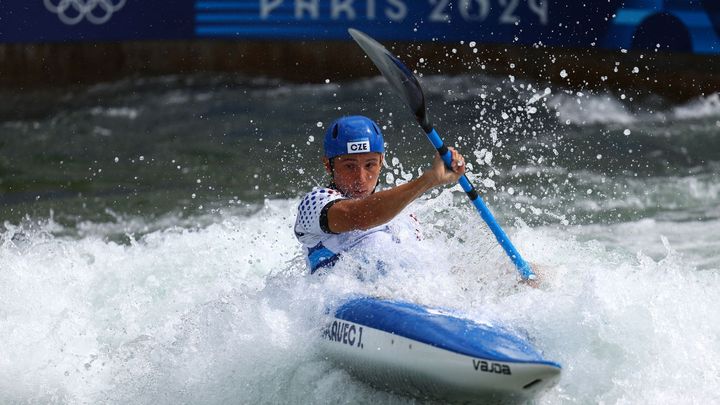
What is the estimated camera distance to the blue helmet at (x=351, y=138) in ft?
16.7

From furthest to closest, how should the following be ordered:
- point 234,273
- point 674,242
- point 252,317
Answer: point 674,242 → point 234,273 → point 252,317

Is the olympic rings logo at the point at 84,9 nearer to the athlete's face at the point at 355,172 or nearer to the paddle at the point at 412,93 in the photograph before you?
the paddle at the point at 412,93

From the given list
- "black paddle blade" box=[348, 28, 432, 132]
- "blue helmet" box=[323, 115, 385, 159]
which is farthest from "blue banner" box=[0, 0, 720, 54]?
"blue helmet" box=[323, 115, 385, 159]

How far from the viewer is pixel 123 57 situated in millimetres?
12000

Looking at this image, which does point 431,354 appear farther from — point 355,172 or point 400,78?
point 400,78

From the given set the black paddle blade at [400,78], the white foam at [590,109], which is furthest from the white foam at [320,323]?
the white foam at [590,109]

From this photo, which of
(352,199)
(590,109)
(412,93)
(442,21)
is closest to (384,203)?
(352,199)

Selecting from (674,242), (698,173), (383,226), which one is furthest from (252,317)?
(698,173)

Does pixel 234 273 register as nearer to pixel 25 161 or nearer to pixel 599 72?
pixel 25 161

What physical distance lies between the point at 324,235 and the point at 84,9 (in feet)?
23.0

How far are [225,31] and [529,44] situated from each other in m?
3.21

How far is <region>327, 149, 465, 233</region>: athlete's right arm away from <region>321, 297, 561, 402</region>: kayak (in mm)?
342

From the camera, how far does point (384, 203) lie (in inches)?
187

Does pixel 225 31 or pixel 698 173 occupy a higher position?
pixel 225 31
